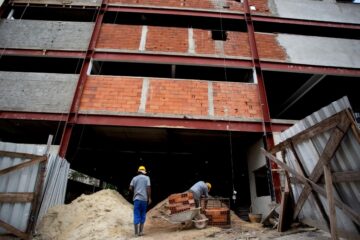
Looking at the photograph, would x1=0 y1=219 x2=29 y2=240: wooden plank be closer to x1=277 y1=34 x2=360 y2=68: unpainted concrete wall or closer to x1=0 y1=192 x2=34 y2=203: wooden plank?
x1=0 y1=192 x2=34 y2=203: wooden plank

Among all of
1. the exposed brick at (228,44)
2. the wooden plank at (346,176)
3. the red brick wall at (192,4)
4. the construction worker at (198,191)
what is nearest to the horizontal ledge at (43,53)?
the red brick wall at (192,4)

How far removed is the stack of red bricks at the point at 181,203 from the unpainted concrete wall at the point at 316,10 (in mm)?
8661

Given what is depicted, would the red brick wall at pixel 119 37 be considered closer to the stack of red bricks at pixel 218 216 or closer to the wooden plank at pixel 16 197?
the wooden plank at pixel 16 197

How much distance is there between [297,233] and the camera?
4.55 m

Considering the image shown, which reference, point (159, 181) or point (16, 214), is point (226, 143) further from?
point (16, 214)

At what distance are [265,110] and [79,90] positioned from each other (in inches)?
251

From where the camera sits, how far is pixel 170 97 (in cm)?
824

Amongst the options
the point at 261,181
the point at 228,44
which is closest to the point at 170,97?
the point at 228,44

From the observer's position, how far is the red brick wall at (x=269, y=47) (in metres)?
9.28

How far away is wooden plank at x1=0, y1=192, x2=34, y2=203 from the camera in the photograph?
5320 millimetres

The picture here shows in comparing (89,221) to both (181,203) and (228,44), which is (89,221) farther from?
(228,44)

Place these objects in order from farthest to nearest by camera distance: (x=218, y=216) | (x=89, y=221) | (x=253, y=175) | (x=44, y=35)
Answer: (x=44, y=35) < (x=253, y=175) < (x=218, y=216) < (x=89, y=221)

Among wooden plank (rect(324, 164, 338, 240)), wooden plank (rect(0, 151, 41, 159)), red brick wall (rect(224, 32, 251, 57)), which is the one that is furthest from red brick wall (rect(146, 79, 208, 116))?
wooden plank (rect(324, 164, 338, 240))

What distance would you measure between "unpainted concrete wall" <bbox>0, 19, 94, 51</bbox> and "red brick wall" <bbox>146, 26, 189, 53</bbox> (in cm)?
240
